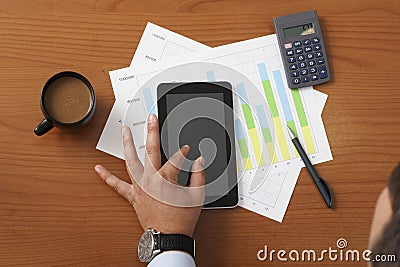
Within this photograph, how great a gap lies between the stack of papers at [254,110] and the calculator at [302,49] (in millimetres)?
15

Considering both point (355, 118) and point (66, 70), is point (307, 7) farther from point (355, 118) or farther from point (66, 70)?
point (66, 70)

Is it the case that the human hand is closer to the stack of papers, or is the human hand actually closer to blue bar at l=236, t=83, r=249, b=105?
the stack of papers

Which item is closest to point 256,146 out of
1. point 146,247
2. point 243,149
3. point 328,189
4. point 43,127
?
point 243,149

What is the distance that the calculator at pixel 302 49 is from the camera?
3.29ft

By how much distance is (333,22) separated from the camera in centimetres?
103

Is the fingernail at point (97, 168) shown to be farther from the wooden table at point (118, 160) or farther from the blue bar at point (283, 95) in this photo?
the blue bar at point (283, 95)

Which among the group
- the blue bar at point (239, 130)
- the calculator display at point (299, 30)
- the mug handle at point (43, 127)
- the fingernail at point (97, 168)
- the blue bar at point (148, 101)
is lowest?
the blue bar at point (239, 130)

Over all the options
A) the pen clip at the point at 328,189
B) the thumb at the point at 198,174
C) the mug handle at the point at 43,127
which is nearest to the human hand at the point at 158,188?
the thumb at the point at 198,174

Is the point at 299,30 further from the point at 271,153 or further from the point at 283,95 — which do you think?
the point at 271,153

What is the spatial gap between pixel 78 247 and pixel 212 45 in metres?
0.43

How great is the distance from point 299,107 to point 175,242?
1.08 feet

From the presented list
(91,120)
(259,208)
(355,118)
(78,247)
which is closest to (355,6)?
(355,118)

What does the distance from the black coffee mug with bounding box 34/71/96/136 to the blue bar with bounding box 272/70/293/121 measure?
0.33m

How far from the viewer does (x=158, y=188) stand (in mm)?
942
